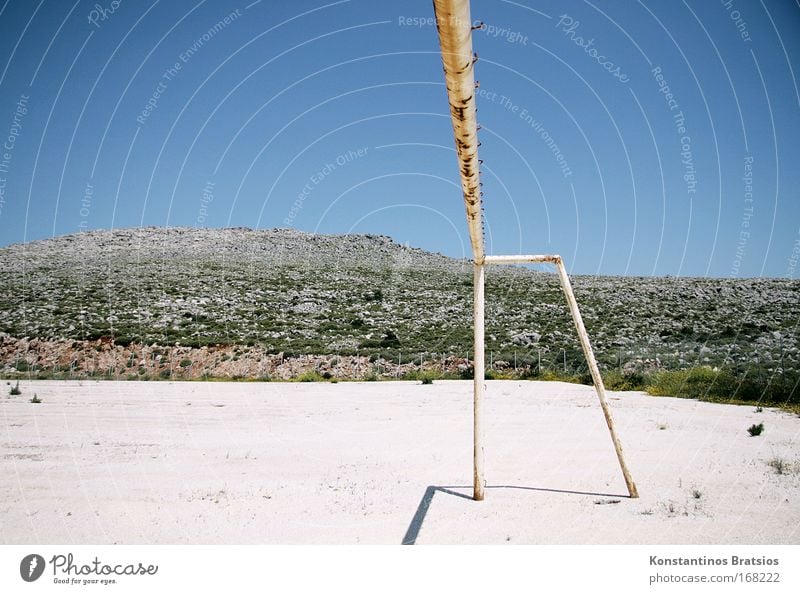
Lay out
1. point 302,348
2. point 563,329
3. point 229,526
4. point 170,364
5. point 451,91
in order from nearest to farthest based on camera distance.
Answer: point 451,91 → point 229,526 → point 170,364 → point 302,348 → point 563,329

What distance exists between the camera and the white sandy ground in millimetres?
4520

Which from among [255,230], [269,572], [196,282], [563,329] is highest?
[255,230]

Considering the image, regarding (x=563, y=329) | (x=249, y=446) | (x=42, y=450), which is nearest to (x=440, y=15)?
(x=249, y=446)

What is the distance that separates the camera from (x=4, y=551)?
394cm

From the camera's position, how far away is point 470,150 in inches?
125

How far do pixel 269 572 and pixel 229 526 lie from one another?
0.94 meters

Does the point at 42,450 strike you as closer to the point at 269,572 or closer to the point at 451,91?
the point at 269,572

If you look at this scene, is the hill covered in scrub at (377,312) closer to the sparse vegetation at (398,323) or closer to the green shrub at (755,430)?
the sparse vegetation at (398,323)

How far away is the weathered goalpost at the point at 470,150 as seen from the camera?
188 centimetres

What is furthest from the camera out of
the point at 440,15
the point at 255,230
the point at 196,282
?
the point at 255,230

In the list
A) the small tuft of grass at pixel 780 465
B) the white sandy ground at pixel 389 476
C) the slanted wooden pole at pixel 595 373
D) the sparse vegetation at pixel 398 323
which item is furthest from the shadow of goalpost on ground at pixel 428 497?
the sparse vegetation at pixel 398 323

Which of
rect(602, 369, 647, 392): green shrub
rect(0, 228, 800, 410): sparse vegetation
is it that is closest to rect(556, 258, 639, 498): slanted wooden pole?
rect(0, 228, 800, 410): sparse vegetation

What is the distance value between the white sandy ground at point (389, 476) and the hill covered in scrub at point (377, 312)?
324 inches

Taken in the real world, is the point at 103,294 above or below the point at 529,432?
above
